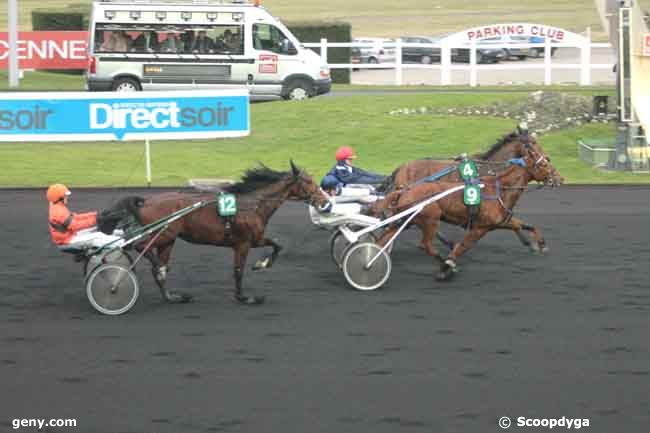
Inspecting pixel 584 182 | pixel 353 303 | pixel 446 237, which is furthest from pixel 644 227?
pixel 353 303

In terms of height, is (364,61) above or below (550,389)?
above

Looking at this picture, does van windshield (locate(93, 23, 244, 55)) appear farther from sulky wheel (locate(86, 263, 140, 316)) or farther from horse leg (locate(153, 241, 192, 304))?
sulky wheel (locate(86, 263, 140, 316))

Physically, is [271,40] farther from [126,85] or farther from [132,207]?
[132,207]

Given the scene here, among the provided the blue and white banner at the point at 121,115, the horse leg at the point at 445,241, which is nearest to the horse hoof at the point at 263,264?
the horse leg at the point at 445,241

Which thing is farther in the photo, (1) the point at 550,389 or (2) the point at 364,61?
(2) the point at 364,61

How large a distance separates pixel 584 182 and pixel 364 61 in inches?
841

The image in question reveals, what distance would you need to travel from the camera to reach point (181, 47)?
27.3 m

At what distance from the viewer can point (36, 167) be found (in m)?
20.3

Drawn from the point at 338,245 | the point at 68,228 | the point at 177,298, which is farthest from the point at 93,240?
the point at 338,245

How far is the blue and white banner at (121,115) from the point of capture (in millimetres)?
18938

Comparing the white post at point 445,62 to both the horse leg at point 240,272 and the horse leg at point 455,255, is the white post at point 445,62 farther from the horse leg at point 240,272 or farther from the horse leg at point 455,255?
the horse leg at point 240,272

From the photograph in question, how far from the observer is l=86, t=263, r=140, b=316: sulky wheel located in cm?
1070

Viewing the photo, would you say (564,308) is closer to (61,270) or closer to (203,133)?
(61,270)

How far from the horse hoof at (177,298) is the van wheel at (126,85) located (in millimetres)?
16455
